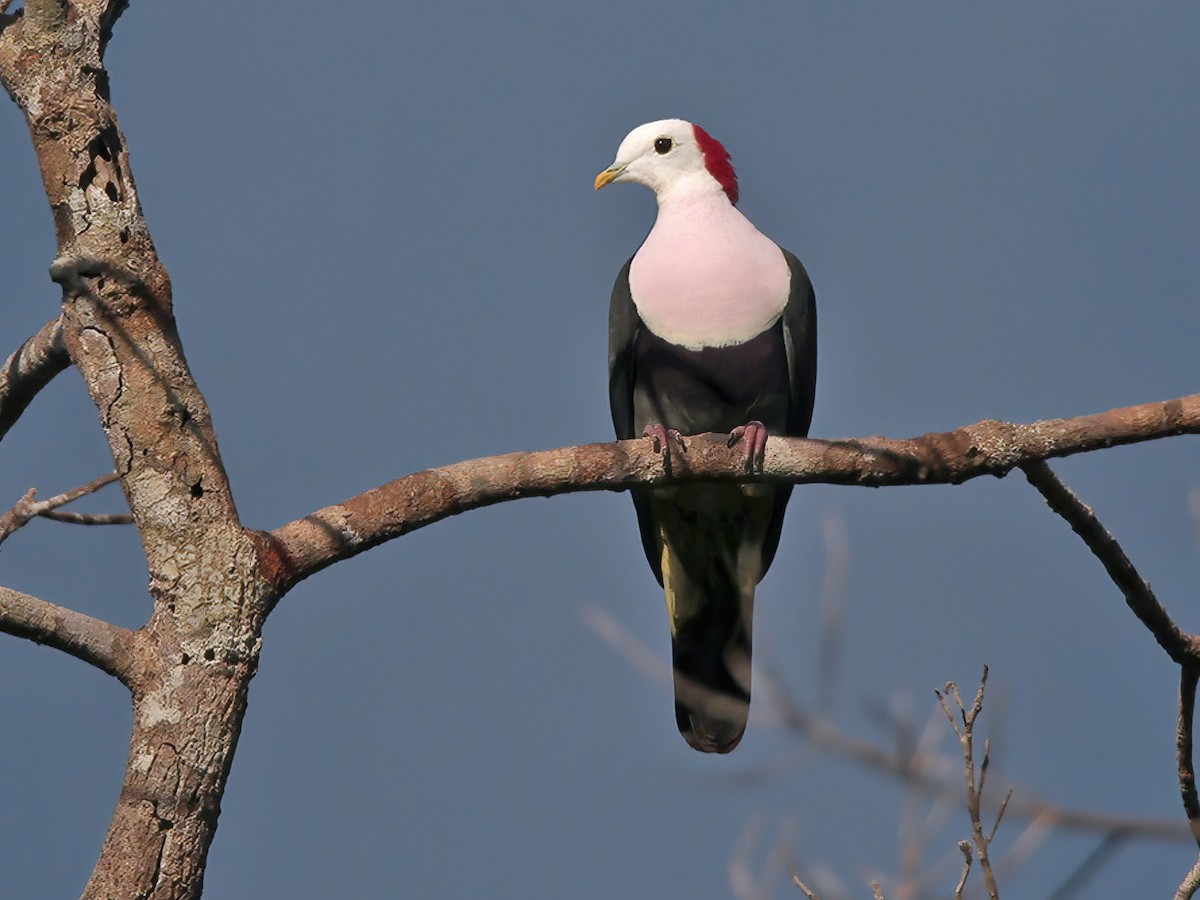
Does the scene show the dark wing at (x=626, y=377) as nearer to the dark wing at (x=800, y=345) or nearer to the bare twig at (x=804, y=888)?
the dark wing at (x=800, y=345)

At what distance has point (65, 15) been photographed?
2.88m

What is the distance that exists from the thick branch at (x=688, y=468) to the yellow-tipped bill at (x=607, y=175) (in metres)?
1.72

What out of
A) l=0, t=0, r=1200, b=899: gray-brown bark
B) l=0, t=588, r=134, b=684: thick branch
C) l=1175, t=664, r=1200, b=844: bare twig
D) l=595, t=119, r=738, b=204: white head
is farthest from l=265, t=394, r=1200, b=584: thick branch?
l=595, t=119, r=738, b=204: white head

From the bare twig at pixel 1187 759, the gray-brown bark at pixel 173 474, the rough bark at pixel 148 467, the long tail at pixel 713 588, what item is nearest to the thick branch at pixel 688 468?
the gray-brown bark at pixel 173 474

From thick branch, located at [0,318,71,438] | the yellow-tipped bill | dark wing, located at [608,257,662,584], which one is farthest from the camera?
the yellow-tipped bill

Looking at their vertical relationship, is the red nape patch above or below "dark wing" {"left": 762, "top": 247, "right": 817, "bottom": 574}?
above

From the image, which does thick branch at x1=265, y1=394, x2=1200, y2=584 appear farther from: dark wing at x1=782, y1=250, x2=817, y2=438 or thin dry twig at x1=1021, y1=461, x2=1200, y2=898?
dark wing at x1=782, y1=250, x2=817, y2=438

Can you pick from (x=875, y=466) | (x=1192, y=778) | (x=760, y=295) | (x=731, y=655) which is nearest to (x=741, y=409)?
(x=760, y=295)

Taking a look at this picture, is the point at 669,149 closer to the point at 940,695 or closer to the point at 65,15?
the point at 65,15

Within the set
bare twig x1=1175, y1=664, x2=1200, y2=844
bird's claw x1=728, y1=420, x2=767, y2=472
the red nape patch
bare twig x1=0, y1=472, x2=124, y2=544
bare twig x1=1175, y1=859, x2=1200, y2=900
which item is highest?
the red nape patch

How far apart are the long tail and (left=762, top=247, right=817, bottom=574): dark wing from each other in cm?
14

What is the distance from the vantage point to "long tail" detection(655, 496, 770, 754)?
4.44 m

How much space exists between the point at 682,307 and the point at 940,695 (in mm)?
1895

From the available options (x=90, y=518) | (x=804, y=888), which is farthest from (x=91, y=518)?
(x=804, y=888)
